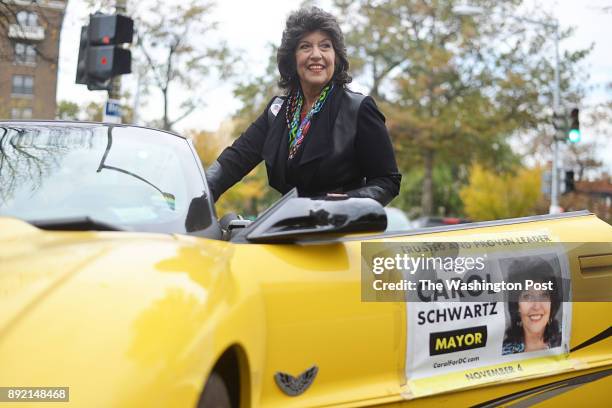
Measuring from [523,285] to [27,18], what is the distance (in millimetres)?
6928

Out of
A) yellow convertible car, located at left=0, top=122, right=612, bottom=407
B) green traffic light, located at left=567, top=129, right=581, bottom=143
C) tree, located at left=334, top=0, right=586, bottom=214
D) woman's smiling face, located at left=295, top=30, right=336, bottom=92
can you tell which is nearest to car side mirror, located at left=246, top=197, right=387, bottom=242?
yellow convertible car, located at left=0, top=122, right=612, bottom=407

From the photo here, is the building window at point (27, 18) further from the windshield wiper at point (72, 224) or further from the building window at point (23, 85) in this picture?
the windshield wiper at point (72, 224)

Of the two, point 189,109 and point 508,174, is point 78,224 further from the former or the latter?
point 508,174

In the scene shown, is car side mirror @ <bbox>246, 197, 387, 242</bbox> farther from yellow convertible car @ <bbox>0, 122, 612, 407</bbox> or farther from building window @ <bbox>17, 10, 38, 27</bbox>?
building window @ <bbox>17, 10, 38, 27</bbox>

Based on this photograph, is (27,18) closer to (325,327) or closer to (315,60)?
(315,60)

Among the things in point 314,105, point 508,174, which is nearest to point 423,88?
point 508,174

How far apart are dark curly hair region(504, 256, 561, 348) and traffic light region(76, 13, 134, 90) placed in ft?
20.5

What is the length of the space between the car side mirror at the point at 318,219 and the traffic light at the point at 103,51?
633 cm

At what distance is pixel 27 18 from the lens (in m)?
8.37

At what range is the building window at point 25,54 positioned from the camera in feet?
24.8

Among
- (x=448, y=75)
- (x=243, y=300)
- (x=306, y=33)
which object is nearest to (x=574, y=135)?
(x=448, y=75)

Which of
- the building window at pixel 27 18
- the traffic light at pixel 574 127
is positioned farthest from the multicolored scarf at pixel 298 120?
the traffic light at pixel 574 127

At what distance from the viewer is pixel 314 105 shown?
3373 mm

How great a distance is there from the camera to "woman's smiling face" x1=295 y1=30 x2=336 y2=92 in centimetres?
343
